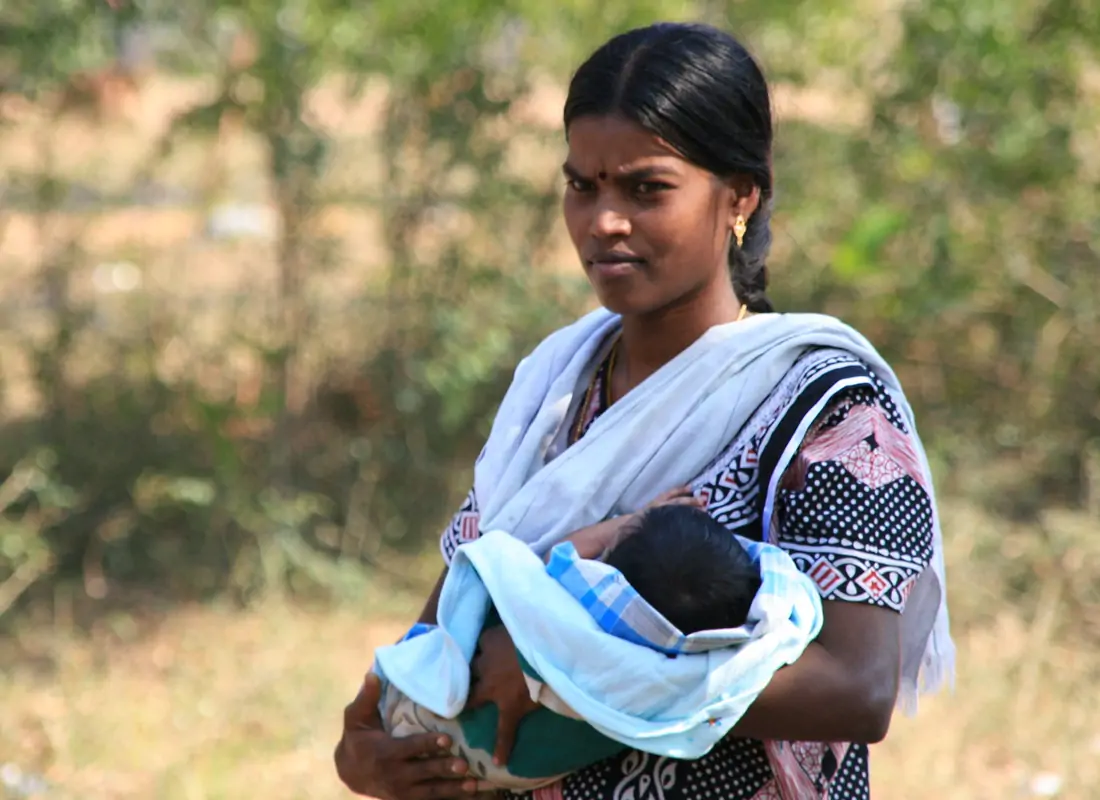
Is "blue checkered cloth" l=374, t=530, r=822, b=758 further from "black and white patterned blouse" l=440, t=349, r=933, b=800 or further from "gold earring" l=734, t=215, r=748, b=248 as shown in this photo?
"gold earring" l=734, t=215, r=748, b=248

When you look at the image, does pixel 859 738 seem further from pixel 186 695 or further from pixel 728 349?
pixel 186 695

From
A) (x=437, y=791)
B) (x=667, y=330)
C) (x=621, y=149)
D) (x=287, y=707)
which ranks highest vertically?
(x=621, y=149)

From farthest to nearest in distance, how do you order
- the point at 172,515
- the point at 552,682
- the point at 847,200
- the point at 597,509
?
1. the point at 847,200
2. the point at 172,515
3. the point at 597,509
4. the point at 552,682

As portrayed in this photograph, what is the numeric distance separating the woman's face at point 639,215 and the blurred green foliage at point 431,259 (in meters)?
3.30

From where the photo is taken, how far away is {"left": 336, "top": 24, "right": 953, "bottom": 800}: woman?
1643 mm

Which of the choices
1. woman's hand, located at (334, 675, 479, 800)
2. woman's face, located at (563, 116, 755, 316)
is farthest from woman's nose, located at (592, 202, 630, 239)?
woman's hand, located at (334, 675, 479, 800)

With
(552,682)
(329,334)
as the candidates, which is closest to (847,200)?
(329,334)

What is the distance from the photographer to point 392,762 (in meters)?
1.83

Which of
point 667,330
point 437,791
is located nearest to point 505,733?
point 437,791

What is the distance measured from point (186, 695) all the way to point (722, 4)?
307cm

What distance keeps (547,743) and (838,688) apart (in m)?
0.33

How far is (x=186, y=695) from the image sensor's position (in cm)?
461

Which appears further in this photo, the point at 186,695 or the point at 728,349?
the point at 186,695

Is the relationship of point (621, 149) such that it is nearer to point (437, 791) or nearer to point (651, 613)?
point (651, 613)
